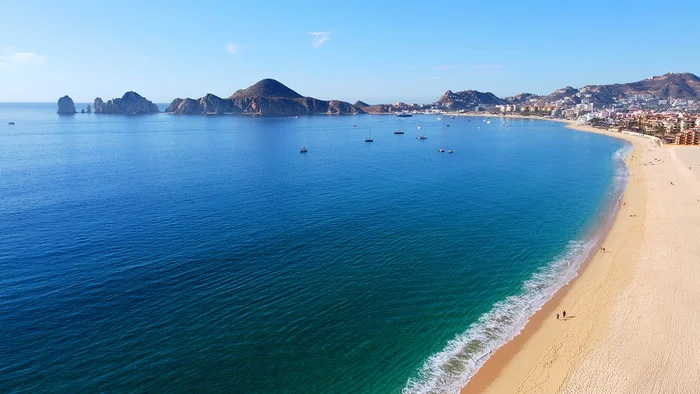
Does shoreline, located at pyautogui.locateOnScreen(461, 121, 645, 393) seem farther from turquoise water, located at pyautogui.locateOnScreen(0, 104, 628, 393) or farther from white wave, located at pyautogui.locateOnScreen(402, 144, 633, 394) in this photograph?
turquoise water, located at pyautogui.locateOnScreen(0, 104, 628, 393)

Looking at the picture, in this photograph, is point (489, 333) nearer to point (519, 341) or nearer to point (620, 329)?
point (519, 341)

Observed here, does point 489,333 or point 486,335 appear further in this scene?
point 489,333

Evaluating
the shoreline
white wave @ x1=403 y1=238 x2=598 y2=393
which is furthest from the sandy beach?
white wave @ x1=403 y1=238 x2=598 y2=393

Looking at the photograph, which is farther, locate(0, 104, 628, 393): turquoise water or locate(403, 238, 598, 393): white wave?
locate(0, 104, 628, 393): turquoise water

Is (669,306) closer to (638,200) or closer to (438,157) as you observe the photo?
(638,200)

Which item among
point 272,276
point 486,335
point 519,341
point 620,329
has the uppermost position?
Answer: point 272,276

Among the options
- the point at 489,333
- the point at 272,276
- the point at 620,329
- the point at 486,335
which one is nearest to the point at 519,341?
the point at 489,333

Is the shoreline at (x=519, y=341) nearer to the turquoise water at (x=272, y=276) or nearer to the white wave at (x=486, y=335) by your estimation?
the white wave at (x=486, y=335)
